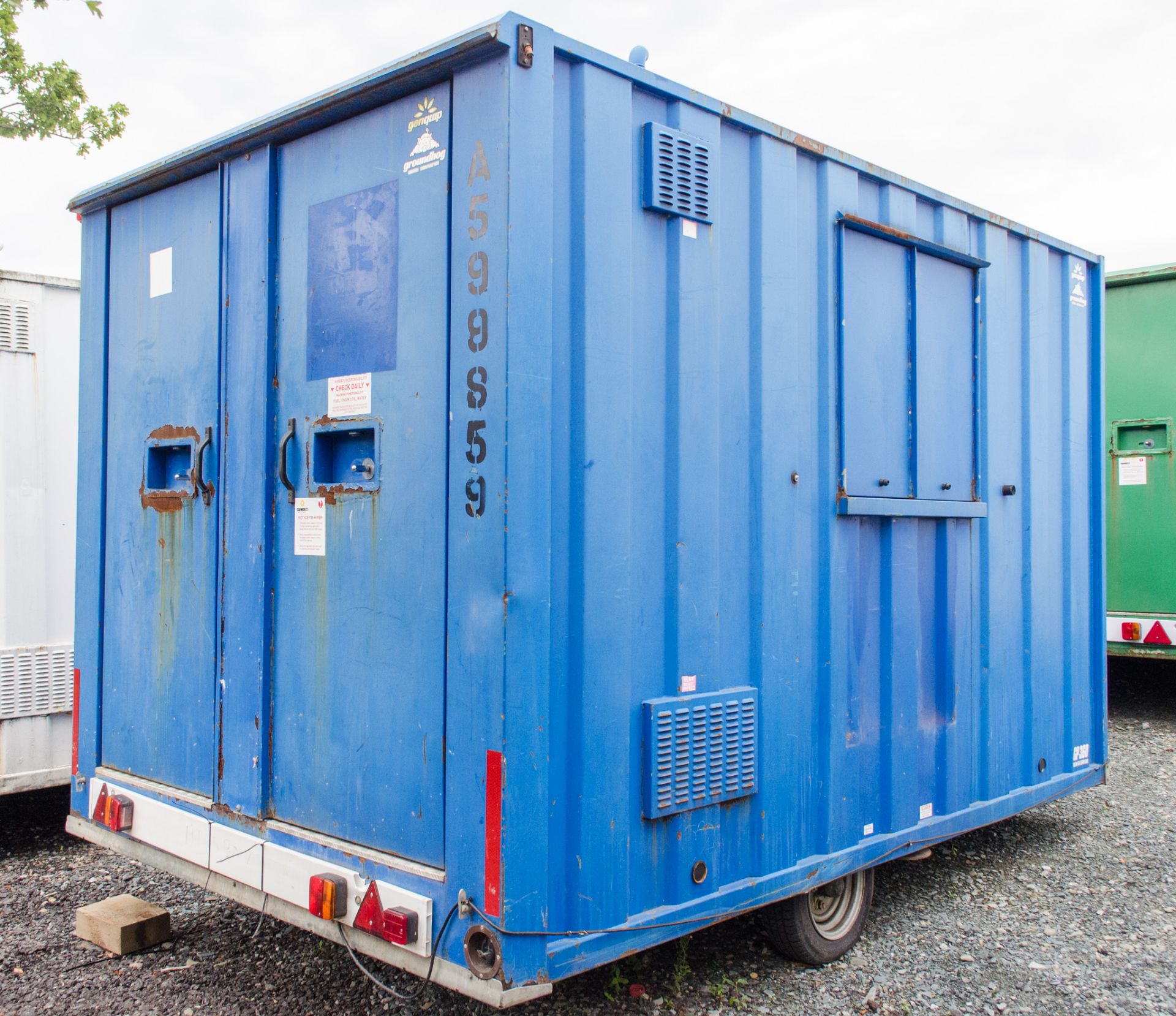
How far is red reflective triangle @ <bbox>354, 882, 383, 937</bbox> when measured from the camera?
2.88m

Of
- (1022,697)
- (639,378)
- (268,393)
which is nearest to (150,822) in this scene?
(268,393)

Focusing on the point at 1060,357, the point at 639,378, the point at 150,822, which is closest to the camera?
the point at 639,378

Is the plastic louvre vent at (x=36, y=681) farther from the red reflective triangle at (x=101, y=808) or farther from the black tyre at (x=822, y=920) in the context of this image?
the black tyre at (x=822, y=920)

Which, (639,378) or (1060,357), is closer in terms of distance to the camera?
(639,378)

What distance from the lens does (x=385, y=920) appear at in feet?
9.36

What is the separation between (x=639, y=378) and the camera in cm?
302

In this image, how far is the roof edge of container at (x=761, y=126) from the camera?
288 cm

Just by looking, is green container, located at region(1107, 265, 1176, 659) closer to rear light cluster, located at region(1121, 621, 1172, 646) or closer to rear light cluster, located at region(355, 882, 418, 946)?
rear light cluster, located at region(1121, 621, 1172, 646)

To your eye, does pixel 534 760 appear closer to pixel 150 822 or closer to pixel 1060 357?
pixel 150 822

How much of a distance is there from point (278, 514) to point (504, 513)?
1092 millimetres

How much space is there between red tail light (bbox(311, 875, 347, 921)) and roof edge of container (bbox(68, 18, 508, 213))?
7.73 feet

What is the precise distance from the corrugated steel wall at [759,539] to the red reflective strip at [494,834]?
0.52 ft

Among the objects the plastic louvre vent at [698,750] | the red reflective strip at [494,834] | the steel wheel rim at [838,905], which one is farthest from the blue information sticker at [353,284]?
the steel wheel rim at [838,905]

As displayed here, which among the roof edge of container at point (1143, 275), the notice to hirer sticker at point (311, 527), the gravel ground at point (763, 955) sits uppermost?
the roof edge of container at point (1143, 275)
